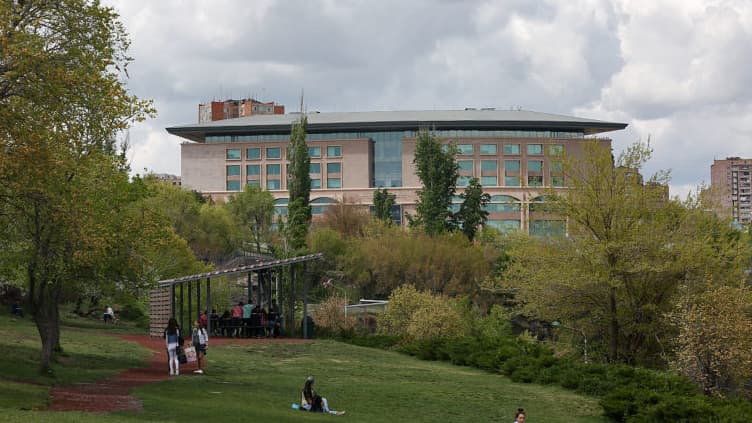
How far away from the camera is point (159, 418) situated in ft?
69.6

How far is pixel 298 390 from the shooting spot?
28469 millimetres

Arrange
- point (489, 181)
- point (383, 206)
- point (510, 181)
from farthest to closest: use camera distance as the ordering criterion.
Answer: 1. point (489, 181)
2. point (510, 181)
3. point (383, 206)

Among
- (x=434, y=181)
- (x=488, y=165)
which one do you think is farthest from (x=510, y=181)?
(x=434, y=181)

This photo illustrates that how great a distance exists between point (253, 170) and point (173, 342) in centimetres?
12135

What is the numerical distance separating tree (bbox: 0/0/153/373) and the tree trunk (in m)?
21.0

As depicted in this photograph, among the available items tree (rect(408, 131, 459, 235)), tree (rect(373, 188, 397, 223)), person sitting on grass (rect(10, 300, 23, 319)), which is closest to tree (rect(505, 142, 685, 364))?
person sitting on grass (rect(10, 300, 23, 319))

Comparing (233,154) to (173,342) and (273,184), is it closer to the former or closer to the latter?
(273,184)

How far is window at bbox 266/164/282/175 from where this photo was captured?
149 metres

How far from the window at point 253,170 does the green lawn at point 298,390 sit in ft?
353

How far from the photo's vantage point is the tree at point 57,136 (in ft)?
75.9

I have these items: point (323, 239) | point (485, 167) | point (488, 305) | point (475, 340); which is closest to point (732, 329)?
point (475, 340)

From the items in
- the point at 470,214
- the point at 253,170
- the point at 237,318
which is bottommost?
the point at 237,318

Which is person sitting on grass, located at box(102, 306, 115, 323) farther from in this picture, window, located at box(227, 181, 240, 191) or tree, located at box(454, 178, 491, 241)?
window, located at box(227, 181, 240, 191)

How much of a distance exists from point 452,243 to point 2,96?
55.1 m
